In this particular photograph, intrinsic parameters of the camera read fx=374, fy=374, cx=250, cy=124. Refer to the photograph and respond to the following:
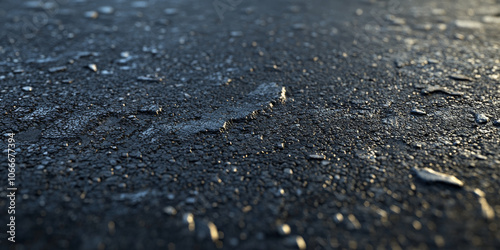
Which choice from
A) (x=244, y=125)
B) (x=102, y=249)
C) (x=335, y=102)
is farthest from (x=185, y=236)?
(x=335, y=102)

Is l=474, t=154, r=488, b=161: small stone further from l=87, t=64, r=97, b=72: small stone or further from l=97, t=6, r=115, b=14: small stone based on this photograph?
l=97, t=6, r=115, b=14: small stone

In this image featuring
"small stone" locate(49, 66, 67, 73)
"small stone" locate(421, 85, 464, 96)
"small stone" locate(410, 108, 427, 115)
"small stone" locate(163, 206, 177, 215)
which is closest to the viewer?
"small stone" locate(163, 206, 177, 215)

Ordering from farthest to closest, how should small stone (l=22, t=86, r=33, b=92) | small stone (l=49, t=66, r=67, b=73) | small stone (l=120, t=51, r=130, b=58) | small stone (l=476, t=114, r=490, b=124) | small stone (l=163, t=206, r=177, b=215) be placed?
1. small stone (l=120, t=51, r=130, b=58)
2. small stone (l=49, t=66, r=67, b=73)
3. small stone (l=22, t=86, r=33, b=92)
4. small stone (l=476, t=114, r=490, b=124)
5. small stone (l=163, t=206, r=177, b=215)

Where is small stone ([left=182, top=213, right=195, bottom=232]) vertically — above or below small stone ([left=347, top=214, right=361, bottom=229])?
below

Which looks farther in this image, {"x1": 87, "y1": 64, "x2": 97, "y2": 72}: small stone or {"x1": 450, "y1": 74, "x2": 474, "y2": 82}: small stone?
{"x1": 87, "y1": 64, "x2": 97, "y2": 72}: small stone

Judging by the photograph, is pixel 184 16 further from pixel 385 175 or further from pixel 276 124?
pixel 385 175

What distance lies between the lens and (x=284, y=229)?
1.44 metres

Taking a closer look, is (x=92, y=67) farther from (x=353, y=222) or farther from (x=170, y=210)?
(x=353, y=222)

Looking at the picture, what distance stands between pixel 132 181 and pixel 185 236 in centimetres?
45

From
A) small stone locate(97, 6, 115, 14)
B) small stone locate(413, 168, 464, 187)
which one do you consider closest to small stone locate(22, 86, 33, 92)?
small stone locate(97, 6, 115, 14)

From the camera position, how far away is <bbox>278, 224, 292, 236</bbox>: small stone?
4.66 ft

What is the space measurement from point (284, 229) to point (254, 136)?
27.7 inches

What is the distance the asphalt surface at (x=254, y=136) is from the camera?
4.73 feet

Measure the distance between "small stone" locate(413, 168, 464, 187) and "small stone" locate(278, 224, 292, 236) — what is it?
68cm
